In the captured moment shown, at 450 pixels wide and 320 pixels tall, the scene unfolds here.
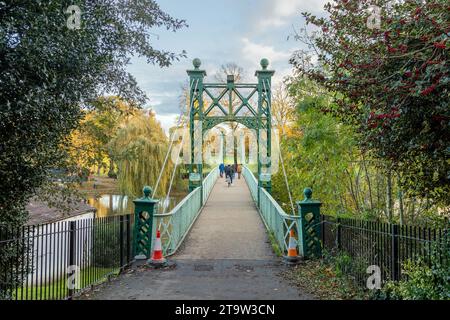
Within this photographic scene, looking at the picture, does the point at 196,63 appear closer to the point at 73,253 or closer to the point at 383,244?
the point at 73,253

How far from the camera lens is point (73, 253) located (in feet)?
18.5

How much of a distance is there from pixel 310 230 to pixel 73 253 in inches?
179

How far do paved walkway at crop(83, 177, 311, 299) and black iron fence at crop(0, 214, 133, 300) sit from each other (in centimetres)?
37

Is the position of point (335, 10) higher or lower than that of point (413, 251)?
higher

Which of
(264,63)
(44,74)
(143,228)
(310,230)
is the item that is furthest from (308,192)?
(264,63)

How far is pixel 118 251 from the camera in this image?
7617 millimetres

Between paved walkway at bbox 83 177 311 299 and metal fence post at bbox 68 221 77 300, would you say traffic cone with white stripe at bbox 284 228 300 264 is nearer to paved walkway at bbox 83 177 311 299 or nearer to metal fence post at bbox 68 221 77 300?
paved walkway at bbox 83 177 311 299

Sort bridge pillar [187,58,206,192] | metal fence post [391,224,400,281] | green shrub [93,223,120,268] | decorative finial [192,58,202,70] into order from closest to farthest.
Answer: metal fence post [391,224,400,281]
green shrub [93,223,120,268]
bridge pillar [187,58,206,192]
decorative finial [192,58,202,70]

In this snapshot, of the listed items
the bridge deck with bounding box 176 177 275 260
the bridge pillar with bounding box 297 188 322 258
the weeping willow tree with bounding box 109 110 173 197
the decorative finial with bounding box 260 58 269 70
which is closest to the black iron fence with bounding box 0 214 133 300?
the bridge deck with bounding box 176 177 275 260

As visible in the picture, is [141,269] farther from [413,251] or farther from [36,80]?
[413,251]

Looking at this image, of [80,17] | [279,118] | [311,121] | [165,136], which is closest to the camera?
[80,17]

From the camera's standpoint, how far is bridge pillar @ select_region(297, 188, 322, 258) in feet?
26.0

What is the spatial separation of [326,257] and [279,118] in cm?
2251
